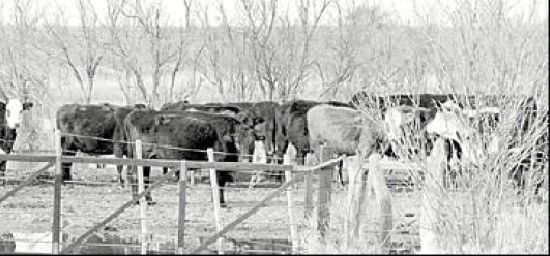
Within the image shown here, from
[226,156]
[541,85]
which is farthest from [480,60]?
[226,156]

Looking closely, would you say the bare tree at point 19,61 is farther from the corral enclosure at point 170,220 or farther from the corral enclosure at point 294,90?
the corral enclosure at point 170,220

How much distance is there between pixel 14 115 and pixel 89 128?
77.1 inches

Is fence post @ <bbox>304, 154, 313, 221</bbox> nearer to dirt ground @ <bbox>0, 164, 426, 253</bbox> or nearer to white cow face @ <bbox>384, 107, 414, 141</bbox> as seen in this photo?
dirt ground @ <bbox>0, 164, 426, 253</bbox>

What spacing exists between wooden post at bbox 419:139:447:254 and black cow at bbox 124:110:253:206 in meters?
9.49

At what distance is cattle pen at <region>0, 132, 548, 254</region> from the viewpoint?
37.2ft

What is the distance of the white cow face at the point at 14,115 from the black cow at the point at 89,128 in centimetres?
90

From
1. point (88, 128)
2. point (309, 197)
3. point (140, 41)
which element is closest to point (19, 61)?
point (140, 41)

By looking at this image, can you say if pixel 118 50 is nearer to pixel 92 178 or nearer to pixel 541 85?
pixel 92 178

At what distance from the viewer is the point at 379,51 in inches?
1476

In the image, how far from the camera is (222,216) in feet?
57.2

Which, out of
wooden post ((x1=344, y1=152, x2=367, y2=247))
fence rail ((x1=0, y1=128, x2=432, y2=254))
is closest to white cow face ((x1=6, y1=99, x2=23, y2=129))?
fence rail ((x1=0, y1=128, x2=432, y2=254))

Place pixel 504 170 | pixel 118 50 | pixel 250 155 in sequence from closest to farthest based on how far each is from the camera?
pixel 504 170, pixel 250 155, pixel 118 50

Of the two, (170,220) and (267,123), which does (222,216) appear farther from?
(267,123)

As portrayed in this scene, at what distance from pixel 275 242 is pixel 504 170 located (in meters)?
4.39
